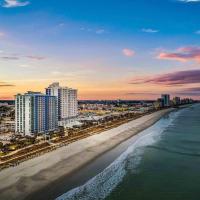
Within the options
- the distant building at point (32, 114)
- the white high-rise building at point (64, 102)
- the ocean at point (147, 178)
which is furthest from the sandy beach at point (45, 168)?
the white high-rise building at point (64, 102)

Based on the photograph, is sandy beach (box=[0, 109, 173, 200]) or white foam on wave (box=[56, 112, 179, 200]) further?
sandy beach (box=[0, 109, 173, 200])

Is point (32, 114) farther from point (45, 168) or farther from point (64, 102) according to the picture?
point (45, 168)

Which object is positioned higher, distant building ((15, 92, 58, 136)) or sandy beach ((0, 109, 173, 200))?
distant building ((15, 92, 58, 136))

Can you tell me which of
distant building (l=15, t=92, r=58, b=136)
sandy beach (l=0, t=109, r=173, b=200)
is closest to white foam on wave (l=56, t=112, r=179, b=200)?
sandy beach (l=0, t=109, r=173, b=200)

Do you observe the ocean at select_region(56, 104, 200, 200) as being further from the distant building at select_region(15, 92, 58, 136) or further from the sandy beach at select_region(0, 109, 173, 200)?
the distant building at select_region(15, 92, 58, 136)

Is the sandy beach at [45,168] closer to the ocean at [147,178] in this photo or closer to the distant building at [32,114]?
the ocean at [147,178]

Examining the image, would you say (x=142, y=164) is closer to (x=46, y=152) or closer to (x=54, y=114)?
(x=46, y=152)

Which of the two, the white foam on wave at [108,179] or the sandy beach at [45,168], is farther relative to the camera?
the sandy beach at [45,168]
